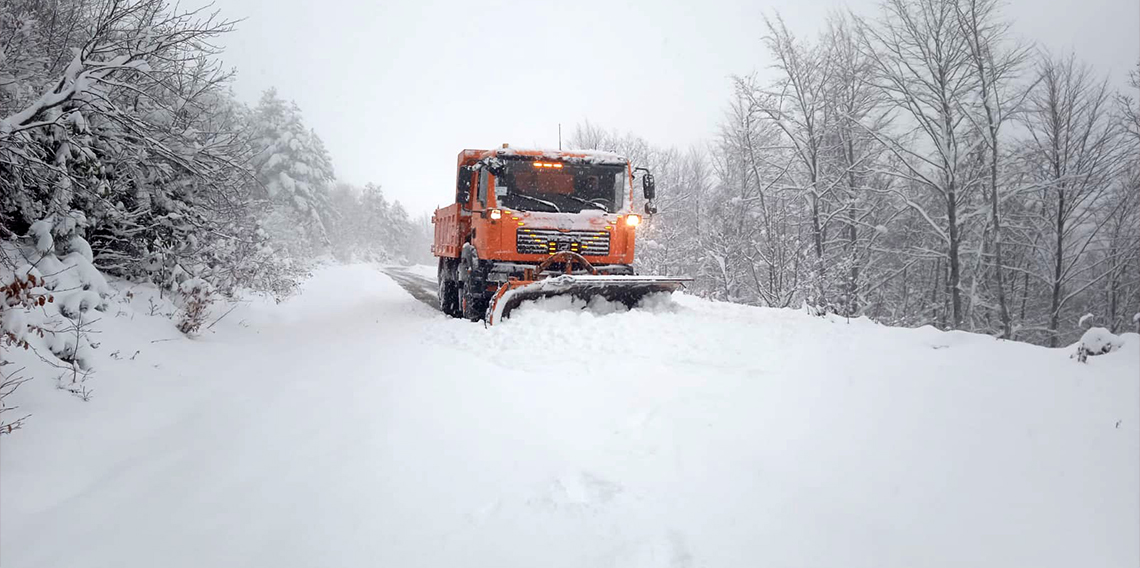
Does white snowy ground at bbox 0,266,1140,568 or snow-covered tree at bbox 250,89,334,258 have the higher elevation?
snow-covered tree at bbox 250,89,334,258

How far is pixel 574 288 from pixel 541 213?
153 centimetres

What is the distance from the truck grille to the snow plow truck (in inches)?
0.6

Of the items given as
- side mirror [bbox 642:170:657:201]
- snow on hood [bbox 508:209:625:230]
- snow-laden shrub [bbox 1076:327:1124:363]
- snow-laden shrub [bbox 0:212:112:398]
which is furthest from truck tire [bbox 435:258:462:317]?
snow-laden shrub [bbox 1076:327:1124:363]

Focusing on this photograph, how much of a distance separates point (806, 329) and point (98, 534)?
6.39 meters

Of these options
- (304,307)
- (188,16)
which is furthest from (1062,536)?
(304,307)

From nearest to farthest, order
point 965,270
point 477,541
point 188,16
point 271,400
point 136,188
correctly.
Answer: point 477,541
point 271,400
point 188,16
point 136,188
point 965,270

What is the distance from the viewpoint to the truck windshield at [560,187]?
8219 millimetres

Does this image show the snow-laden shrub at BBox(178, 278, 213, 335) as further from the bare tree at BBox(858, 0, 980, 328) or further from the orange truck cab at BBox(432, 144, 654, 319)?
the bare tree at BBox(858, 0, 980, 328)

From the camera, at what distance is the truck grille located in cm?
805

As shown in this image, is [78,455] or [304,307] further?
[304,307]

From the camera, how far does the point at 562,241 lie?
320 inches

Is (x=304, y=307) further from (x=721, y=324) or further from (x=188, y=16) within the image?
(x=721, y=324)

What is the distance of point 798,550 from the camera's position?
2.18 m

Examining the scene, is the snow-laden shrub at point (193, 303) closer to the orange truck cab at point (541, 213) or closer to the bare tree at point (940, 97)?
the orange truck cab at point (541, 213)
